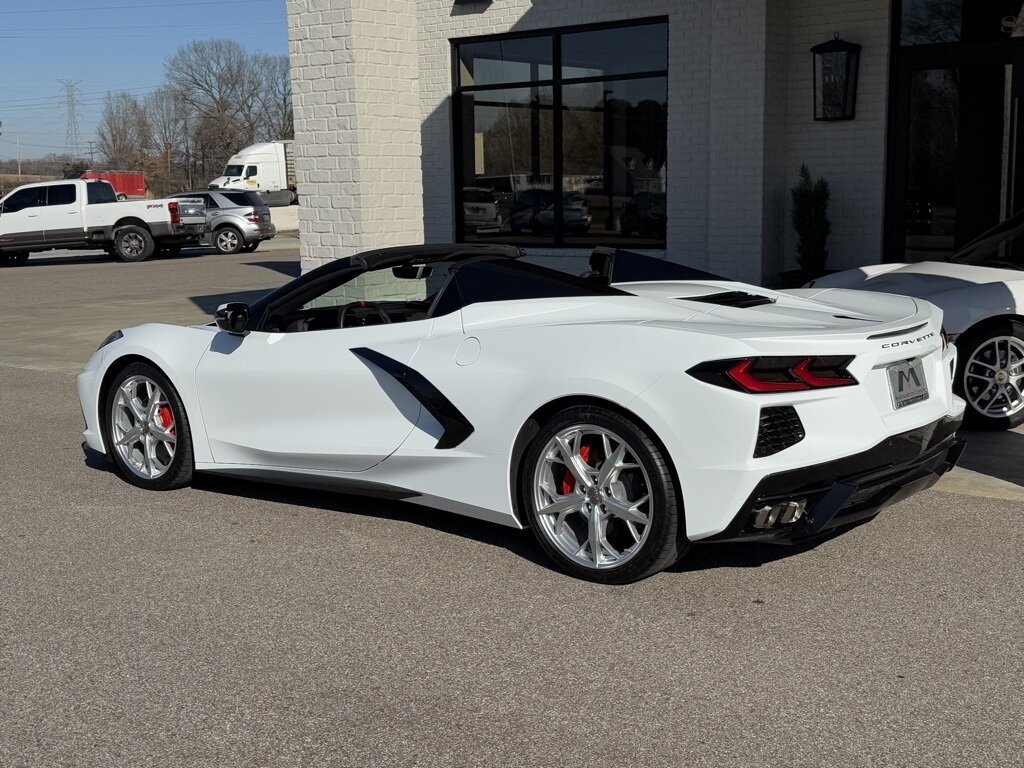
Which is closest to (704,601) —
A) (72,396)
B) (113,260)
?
(72,396)

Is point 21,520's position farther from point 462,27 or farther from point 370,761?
point 462,27

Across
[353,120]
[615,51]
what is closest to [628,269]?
[353,120]

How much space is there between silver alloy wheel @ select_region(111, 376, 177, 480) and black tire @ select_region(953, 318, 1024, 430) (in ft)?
15.1

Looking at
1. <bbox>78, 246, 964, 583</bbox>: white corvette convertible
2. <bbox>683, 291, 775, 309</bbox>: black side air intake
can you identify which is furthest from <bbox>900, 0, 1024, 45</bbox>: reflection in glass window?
<bbox>683, 291, 775, 309</bbox>: black side air intake

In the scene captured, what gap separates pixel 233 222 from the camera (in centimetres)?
3064

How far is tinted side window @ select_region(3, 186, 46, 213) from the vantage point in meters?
28.2

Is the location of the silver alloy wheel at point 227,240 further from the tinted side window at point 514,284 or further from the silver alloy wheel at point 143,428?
the tinted side window at point 514,284

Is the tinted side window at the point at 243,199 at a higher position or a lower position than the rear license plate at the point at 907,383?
higher

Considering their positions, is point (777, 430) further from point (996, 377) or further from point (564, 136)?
point (564, 136)

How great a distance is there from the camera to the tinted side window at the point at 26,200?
28234 millimetres

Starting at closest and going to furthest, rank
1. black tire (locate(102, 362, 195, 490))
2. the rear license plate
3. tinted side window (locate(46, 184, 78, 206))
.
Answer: the rear license plate
black tire (locate(102, 362, 195, 490))
tinted side window (locate(46, 184, 78, 206))

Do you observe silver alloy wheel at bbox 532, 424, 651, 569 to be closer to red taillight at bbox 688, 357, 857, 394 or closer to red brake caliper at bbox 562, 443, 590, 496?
red brake caliper at bbox 562, 443, 590, 496

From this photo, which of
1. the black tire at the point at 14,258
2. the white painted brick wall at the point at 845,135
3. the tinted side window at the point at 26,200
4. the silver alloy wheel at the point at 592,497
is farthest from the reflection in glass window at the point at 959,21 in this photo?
the black tire at the point at 14,258

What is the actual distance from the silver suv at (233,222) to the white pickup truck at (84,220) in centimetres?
204
